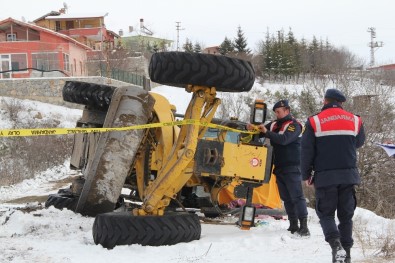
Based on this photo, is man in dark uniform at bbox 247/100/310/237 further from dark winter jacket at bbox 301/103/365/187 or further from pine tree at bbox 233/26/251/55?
pine tree at bbox 233/26/251/55

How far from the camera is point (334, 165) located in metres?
5.25

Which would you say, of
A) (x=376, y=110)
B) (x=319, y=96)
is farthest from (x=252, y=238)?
(x=319, y=96)

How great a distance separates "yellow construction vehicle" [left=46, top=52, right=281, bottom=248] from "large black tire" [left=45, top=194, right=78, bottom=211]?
106cm

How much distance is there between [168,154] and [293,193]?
1.63 meters

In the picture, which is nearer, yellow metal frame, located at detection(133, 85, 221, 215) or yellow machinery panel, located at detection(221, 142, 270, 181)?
yellow metal frame, located at detection(133, 85, 221, 215)

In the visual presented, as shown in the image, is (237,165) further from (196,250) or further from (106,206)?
(106,206)

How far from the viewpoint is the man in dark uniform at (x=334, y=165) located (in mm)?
5234

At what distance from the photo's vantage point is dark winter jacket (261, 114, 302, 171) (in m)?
6.93

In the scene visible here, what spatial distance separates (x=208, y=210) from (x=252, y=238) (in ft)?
4.85

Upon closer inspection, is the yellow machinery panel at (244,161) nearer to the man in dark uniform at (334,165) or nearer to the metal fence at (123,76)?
the man in dark uniform at (334,165)

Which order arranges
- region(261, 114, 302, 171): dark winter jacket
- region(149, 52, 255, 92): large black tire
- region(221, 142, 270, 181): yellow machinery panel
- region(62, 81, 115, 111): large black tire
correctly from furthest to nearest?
region(62, 81, 115, 111): large black tire < region(261, 114, 302, 171): dark winter jacket < region(221, 142, 270, 181): yellow machinery panel < region(149, 52, 255, 92): large black tire

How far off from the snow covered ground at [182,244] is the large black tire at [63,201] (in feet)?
0.61

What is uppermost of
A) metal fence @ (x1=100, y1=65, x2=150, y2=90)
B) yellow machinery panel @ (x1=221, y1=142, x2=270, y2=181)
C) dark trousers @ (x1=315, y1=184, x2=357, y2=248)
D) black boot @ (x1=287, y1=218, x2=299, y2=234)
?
metal fence @ (x1=100, y1=65, x2=150, y2=90)

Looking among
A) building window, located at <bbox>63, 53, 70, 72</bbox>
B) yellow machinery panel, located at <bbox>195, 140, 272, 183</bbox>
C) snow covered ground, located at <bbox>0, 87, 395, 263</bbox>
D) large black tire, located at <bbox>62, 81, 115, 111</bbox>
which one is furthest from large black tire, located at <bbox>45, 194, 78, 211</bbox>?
building window, located at <bbox>63, 53, 70, 72</bbox>
